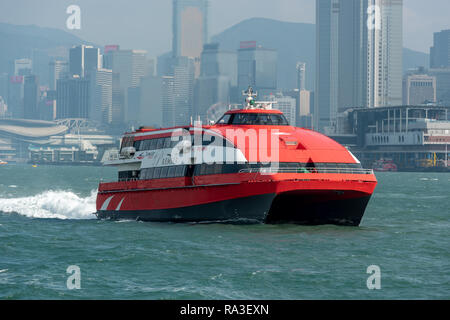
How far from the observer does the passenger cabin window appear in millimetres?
43781

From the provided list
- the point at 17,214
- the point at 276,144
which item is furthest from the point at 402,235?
the point at 17,214

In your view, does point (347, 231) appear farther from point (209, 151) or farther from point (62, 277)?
point (62, 277)

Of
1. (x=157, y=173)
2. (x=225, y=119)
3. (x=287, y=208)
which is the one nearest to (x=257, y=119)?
(x=225, y=119)

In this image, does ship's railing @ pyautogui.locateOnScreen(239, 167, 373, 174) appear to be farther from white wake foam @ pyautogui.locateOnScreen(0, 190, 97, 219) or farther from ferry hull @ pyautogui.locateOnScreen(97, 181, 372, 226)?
white wake foam @ pyautogui.locateOnScreen(0, 190, 97, 219)

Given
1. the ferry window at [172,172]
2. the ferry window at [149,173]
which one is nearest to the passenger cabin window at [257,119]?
the ferry window at [172,172]


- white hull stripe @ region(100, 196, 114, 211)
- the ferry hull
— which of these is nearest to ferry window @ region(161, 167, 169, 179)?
the ferry hull

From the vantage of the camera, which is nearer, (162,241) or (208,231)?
(162,241)

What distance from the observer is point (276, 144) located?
4097 centimetres

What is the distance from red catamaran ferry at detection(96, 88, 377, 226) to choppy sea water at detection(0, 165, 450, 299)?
2.71 feet

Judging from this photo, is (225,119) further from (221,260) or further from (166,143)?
(221,260)

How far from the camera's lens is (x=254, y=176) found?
39.2 metres

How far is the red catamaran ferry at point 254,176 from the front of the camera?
3928cm

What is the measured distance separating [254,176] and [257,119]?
5.51 m

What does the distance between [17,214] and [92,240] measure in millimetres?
19340
